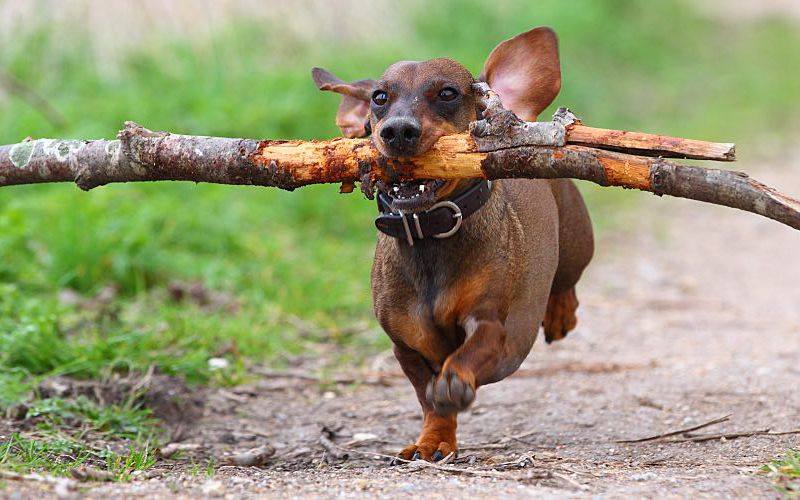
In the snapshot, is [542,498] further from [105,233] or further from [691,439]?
[105,233]

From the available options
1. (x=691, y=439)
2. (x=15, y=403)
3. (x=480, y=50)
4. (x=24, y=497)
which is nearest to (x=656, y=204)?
(x=480, y=50)

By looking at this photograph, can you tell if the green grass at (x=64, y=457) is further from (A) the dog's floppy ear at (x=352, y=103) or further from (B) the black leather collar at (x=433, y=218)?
(A) the dog's floppy ear at (x=352, y=103)

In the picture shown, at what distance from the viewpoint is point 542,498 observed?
2848mm

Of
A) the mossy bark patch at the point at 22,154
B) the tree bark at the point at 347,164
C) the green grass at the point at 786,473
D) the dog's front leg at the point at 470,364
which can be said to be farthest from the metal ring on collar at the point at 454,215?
the mossy bark patch at the point at 22,154

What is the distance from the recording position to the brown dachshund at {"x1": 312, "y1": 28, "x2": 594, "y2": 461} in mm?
3365

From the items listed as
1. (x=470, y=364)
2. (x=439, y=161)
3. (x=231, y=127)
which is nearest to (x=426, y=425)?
(x=470, y=364)

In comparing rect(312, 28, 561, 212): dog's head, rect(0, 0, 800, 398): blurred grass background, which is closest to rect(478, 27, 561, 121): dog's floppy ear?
rect(312, 28, 561, 212): dog's head

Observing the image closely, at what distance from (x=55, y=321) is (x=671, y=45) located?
10.9 m

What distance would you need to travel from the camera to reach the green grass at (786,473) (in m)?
2.87

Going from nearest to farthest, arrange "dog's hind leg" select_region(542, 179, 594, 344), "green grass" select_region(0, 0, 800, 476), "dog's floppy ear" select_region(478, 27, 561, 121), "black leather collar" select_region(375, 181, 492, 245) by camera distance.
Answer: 1. "black leather collar" select_region(375, 181, 492, 245)
2. "dog's floppy ear" select_region(478, 27, 561, 121)
3. "dog's hind leg" select_region(542, 179, 594, 344)
4. "green grass" select_region(0, 0, 800, 476)

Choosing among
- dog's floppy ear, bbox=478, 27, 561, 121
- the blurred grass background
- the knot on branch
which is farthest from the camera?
the blurred grass background

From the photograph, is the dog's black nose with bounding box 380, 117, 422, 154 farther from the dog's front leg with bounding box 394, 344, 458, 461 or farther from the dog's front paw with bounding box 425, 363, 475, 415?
the dog's front leg with bounding box 394, 344, 458, 461

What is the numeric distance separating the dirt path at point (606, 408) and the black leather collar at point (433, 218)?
72 cm

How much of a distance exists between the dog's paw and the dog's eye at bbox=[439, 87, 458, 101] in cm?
110
